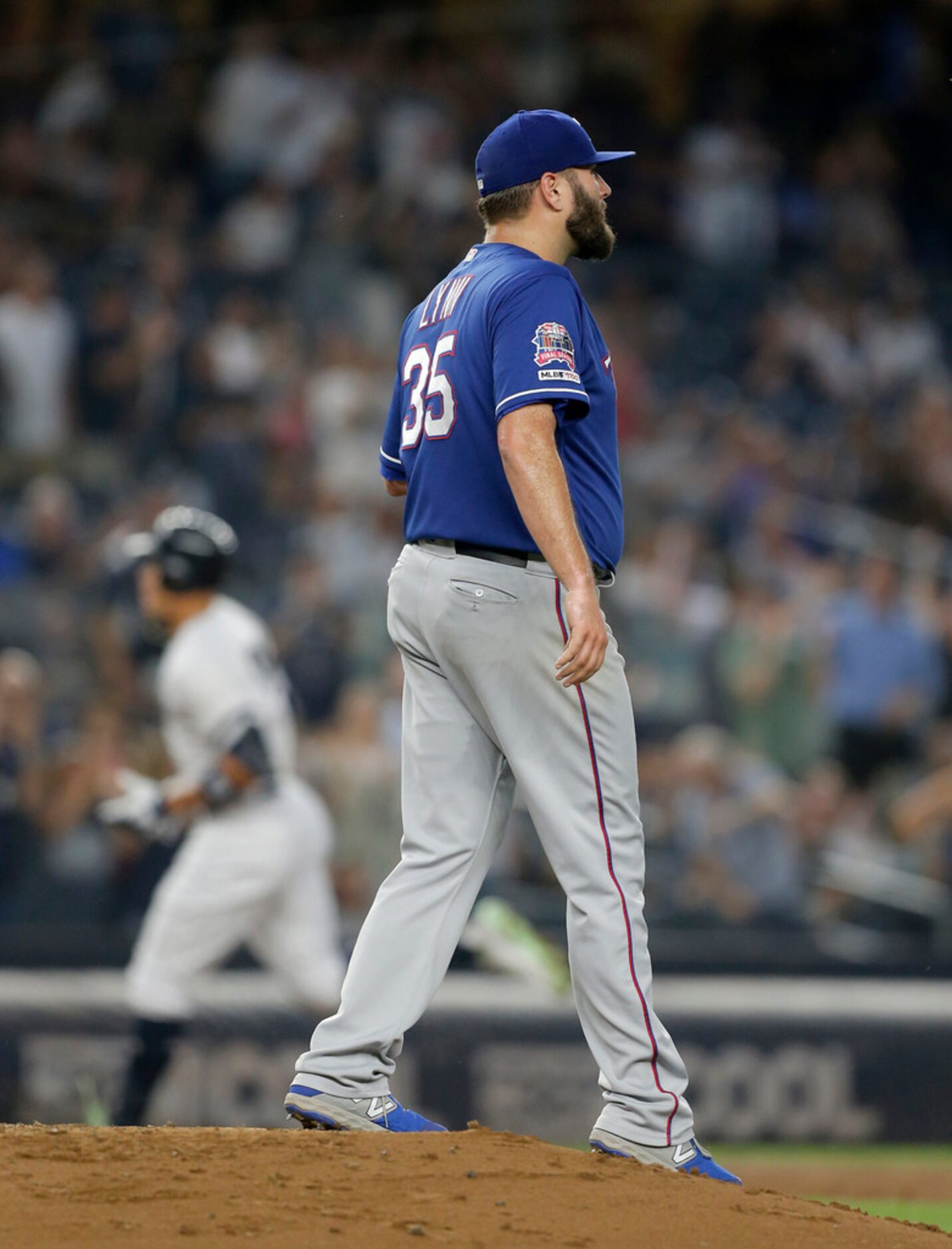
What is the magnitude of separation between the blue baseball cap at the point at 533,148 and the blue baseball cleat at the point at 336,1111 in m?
2.05

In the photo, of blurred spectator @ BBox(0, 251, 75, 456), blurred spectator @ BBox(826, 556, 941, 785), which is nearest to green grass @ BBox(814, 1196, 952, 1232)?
blurred spectator @ BBox(826, 556, 941, 785)

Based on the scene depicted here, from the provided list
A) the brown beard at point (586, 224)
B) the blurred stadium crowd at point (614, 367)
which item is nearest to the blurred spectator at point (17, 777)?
the blurred stadium crowd at point (614, 367)

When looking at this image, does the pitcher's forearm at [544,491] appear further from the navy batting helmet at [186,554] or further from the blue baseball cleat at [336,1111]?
the navy batting helmet at [186,554]

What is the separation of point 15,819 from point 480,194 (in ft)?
20.3

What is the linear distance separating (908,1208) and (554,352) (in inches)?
168

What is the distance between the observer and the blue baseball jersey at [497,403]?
4086mm

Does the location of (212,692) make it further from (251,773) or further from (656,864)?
(656,864)

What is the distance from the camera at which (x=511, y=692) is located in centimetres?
414

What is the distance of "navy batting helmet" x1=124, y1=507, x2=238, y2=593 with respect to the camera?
297 inches

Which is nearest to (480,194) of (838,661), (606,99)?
(838,661)

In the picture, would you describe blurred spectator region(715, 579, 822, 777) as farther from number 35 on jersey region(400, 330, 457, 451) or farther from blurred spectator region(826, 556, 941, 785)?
number 35 on jersey region(400, 330, 457, 451)

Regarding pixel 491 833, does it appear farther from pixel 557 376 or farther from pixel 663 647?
pixel 663 647

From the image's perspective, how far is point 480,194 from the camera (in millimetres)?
4441

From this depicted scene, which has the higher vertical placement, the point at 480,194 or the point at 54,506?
the point at 480,194
